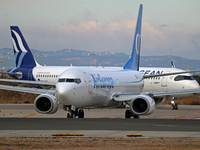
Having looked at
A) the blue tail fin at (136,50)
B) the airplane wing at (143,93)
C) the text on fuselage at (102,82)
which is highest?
the blue tail fin at (136,50)

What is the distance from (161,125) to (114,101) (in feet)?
38.6

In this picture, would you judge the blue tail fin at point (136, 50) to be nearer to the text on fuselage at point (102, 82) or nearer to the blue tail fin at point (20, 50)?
the text on fuselage at point (102, 82)

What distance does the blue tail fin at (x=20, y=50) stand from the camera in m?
53.2

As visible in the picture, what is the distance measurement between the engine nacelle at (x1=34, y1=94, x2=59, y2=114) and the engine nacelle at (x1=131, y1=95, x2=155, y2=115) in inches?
161

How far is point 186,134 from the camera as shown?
17391 millimetres

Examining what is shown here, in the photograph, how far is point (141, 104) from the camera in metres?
29.5

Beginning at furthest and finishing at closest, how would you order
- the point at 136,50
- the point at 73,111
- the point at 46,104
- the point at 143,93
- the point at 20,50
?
the point at 20,50, the point at 136,50, the point at 143,93, the point at 46,104, the point at 73,111

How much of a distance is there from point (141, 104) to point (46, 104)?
5.06 metres

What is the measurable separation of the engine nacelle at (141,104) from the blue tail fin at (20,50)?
25635 mm

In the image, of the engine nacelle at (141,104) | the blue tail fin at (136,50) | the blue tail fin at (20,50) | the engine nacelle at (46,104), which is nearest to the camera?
the engine nacelle at (46,104)

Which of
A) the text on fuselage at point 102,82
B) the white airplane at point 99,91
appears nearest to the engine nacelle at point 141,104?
the white airplane at point 99,91

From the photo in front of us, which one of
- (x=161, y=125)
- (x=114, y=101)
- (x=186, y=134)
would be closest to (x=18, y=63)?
(x=114, y=101)

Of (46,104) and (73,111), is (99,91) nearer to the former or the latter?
(73,111)

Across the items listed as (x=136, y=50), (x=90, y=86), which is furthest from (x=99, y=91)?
(x=136, y=50)
